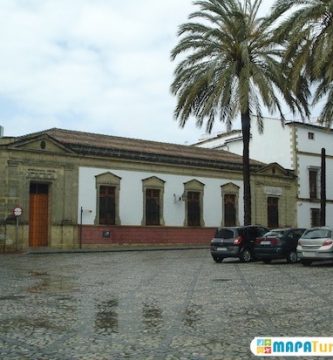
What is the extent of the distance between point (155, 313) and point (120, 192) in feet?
86.7

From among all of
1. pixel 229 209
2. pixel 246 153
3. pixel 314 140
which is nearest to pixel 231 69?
pixel 246 153

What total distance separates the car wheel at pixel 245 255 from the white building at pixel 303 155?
2209 cm

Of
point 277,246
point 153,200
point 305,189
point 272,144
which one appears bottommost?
point 277,246

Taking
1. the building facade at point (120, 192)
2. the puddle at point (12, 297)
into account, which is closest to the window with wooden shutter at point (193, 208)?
the building facade at point (120, 192)

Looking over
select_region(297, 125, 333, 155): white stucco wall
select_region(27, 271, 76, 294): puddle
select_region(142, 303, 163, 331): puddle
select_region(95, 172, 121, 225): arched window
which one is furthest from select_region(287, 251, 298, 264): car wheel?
select_region(297, 125, 333, 155): white stucco wall

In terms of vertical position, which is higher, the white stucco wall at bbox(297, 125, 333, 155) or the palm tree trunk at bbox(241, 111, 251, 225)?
the white stucco wall at bbox(297, 125, 333, 155)

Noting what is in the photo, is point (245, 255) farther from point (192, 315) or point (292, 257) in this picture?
point (192, 315)

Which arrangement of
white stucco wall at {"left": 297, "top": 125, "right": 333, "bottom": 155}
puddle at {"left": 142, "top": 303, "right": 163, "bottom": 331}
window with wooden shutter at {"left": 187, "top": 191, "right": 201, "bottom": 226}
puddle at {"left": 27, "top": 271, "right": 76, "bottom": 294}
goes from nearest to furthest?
puddle at {"left": 142, "top": 303, "right": 163, "bottom": 331}
puddle at {"left": 27, "top": 271, "right": 76, "bottom": 294}
window with wooden shutter at {"left": 187, "top": 191, "right": 201, "bottom": 226}
white stucco wall at {"left": 297, "top": 125, "right": 333, "bottom": 155}

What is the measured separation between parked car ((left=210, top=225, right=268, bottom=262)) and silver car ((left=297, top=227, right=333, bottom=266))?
3.06 metres

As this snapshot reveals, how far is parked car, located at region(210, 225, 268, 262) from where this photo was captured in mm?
23188

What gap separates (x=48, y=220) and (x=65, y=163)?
145 inches

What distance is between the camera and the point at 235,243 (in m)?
23.2

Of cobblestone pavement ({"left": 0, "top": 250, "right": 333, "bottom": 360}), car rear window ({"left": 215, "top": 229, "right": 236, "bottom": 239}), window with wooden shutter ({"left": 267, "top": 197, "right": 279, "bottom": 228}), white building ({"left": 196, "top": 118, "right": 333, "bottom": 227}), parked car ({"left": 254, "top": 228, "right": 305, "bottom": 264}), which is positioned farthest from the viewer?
white building ({"left": 196, "top": 118, "right": 333, "bottom": 227})

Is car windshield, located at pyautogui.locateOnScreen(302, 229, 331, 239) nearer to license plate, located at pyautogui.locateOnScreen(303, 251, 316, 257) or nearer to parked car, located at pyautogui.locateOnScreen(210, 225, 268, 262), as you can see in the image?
license plate, located at pyautogui.locateOnScreen(303, 251, 316, 257)
